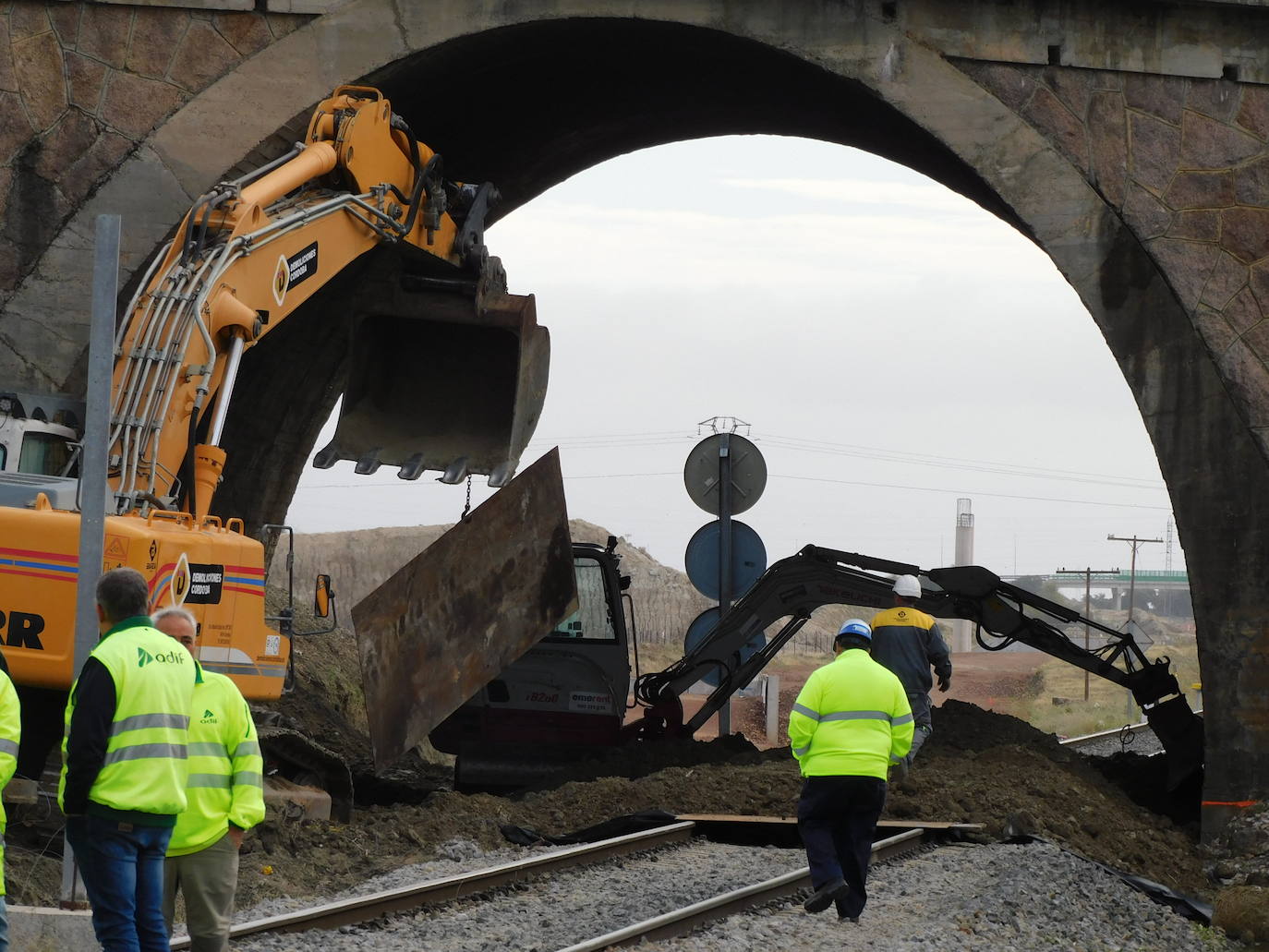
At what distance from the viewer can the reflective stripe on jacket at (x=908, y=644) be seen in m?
11.1

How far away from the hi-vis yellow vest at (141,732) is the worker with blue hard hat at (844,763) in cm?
357

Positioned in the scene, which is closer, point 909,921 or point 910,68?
point 909,921

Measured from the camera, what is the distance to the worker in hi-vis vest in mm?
5305

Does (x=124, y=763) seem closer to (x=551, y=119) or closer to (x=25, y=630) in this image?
(x=25, y=630)

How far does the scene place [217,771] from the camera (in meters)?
5.64

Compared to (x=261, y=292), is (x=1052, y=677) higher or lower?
lower

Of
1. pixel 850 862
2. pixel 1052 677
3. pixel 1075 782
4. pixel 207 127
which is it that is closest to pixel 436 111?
pixel 207 127

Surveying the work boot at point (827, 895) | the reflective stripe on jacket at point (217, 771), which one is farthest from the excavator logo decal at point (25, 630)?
the work boot at point (827, 895)

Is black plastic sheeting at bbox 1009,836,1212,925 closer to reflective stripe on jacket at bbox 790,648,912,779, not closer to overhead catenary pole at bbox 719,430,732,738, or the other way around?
reflective stripe on jacket at bbox 790,648,912,779

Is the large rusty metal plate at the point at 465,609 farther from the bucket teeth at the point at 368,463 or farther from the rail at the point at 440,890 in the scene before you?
the rail at the point at 440,890

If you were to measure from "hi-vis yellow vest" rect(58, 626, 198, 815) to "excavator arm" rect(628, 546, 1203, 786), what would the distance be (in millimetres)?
9603

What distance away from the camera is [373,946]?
7.37 metres

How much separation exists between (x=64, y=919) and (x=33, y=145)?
8.05 metres

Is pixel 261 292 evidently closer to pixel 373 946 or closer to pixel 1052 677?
pixel 373 946
